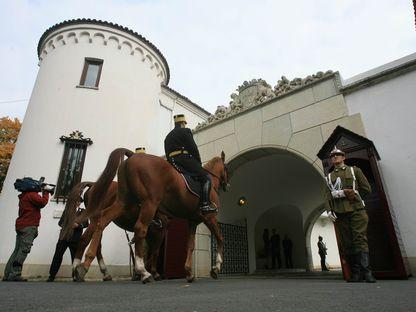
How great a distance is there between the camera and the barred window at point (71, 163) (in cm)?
919

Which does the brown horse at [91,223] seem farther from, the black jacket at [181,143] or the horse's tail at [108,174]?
the black jacket at [181,143]

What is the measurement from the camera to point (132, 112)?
37.6 ft

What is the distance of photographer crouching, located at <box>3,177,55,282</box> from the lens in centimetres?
543

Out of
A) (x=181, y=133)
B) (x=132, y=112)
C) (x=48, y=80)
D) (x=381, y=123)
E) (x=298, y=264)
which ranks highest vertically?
(x=48, y=80)

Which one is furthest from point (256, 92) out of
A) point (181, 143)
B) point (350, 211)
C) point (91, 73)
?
point (91, 73)

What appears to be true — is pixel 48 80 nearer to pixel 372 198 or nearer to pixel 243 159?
pixel 243 159

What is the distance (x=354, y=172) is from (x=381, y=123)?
7.92 feet

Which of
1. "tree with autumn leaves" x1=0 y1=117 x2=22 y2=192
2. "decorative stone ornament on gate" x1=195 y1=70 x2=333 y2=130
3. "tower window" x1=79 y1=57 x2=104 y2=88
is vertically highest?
"tree with autumn leaves" x1=0 y1=117 x2=22 y2=192

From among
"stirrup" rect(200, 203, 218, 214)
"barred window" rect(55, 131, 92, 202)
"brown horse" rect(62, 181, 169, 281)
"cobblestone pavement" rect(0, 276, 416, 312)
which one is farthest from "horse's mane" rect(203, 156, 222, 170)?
"barred window" rect(55, 131, 92, 202)

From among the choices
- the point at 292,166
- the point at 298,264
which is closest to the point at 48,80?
the point at 292,166

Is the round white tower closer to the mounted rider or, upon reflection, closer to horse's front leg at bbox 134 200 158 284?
the mounted rider

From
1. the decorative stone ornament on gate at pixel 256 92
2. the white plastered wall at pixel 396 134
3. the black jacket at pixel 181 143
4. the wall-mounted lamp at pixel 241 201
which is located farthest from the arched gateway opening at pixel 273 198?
the black jacket at pixel 181 143

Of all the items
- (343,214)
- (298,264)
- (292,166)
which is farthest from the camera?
(298,264)

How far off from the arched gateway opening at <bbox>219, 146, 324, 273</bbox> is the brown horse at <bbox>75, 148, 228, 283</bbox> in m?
4.03
